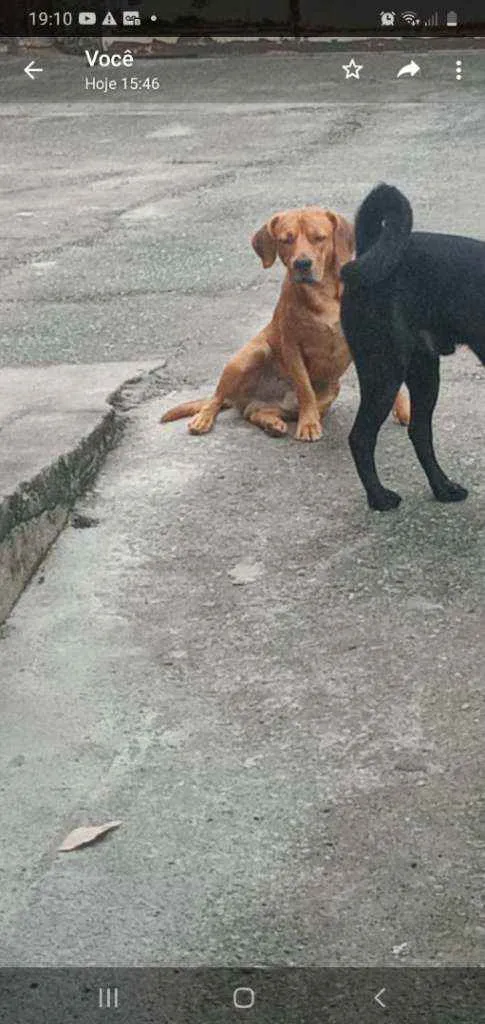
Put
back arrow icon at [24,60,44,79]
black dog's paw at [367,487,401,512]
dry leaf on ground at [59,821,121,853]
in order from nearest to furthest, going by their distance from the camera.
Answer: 1. dry leaf on ground at [59,821,121,853]
2. black dog's paw at [367,487,401,512]
3. back arrow icon at [24,60,44,79]

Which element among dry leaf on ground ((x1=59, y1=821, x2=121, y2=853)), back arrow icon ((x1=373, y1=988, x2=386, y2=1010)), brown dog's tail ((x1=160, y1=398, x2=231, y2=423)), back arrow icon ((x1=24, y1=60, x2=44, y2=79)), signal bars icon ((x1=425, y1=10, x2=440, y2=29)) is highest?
signal bars icon ((x1=425, y1=10, x2=440, y2=29))

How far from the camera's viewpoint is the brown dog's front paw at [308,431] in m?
5.10

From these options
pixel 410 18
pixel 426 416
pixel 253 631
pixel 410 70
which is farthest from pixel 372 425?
pixel 410 70

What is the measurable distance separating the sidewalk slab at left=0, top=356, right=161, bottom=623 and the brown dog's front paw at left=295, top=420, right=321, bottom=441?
56cm

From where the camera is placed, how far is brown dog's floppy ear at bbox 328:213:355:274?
4887 mm

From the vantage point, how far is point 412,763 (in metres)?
3.30

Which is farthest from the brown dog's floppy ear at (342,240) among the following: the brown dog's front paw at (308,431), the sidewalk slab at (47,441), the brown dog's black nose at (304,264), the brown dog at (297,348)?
the sidewalk slab at (47,441)

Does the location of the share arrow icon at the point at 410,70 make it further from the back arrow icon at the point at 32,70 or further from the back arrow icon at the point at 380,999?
the back arrow icon at the point at 380,999

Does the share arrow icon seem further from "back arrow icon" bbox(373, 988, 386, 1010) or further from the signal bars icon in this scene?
"back arrow icon" bbox(373, 988, 386, 1010)

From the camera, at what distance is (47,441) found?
4.77m

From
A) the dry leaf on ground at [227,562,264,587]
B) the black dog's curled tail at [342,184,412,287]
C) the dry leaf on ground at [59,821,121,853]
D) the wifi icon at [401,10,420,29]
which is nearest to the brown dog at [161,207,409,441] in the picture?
the black dog's curled tail at [342,184,412,287]

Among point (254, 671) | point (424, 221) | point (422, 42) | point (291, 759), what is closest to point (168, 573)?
point (254, 671)

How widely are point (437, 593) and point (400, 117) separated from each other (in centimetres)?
929

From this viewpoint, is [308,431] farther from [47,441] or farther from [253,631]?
[253,631]
